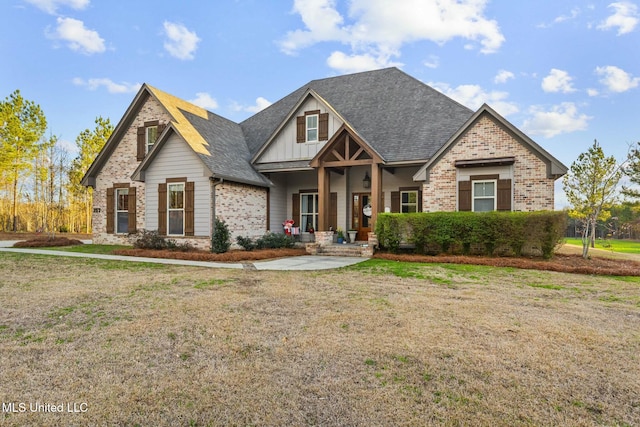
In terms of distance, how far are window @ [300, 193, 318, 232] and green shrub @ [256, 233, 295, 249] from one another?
7.31 ft

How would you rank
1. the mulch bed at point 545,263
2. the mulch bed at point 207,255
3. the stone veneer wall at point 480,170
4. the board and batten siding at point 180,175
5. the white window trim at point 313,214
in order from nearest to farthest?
the mulch bed at point 545,263, the mulch bed at point 207,255, the stone veneer wall at point 480,170, the board and batten siding at point 180,175, the white window trim at point 313,214

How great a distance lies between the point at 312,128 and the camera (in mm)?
16672

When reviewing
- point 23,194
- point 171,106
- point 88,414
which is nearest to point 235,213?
point 171,106

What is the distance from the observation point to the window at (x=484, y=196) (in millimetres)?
13266

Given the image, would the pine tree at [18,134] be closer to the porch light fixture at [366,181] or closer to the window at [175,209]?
the window at [175,209]

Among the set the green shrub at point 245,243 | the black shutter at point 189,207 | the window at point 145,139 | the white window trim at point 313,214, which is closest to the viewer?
the black shutter at point 189,207

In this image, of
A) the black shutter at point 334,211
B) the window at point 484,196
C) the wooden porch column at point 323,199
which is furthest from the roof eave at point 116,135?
the window at point 484,196

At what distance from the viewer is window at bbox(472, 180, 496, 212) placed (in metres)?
13.3

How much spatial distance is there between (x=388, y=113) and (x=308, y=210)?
6147mm

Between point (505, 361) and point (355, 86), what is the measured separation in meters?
18.4

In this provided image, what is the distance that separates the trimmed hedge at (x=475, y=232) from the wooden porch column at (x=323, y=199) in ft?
8.11

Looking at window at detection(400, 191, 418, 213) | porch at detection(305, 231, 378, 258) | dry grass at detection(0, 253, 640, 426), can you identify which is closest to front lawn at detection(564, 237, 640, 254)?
window at detection(400, 191, 418, 213)

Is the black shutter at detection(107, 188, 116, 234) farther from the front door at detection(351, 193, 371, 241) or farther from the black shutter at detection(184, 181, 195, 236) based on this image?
the front door at detection(351, 193, 371, 241)

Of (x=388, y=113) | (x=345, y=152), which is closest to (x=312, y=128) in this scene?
(x=345, y=152)
